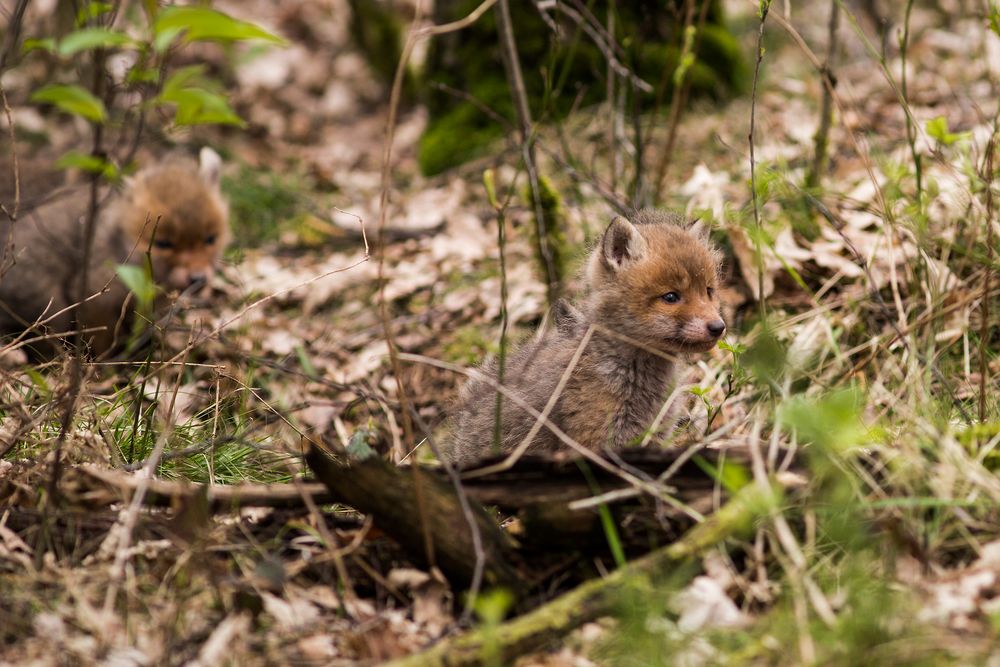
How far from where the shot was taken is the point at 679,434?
4.50 m

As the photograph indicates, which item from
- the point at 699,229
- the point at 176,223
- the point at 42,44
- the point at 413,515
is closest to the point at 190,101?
the point at 42,44

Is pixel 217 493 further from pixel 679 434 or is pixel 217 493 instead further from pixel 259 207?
pixel 259 207

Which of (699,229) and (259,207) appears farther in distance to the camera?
(259,207)

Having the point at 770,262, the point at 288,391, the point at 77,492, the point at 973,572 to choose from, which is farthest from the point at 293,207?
the point at 973,572

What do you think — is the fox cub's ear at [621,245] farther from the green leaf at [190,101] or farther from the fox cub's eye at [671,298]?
the green leaf at [190,101]

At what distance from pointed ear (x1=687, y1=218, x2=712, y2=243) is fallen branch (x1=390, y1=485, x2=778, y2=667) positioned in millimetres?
2226

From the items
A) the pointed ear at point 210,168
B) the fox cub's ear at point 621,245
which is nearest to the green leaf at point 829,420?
the fox cub's ear at point 621,245

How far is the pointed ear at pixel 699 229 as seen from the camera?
16.1ft

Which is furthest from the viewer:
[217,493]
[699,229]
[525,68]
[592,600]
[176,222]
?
[525,68]

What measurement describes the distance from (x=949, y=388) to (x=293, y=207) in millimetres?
6622

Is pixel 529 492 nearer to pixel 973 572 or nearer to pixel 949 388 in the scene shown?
pixel 973 572

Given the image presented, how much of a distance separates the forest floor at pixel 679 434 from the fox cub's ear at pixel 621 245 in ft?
2.04

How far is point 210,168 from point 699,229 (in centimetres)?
496

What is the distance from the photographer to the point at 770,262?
580 cm
